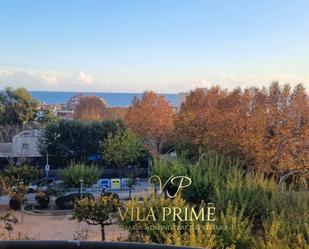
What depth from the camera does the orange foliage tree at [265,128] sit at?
14219mm

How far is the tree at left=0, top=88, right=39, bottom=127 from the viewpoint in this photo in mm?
32125

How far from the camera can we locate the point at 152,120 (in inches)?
925

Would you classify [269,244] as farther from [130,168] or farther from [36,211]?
[130,168]

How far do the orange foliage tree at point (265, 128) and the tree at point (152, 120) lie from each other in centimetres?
663

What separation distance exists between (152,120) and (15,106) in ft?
44.1

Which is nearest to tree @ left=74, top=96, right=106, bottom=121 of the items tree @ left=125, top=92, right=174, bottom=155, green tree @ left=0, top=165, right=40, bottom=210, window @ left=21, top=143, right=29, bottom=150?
window @ left=21, top=143, right=29, bottom=150

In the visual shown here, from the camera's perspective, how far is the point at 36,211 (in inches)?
619

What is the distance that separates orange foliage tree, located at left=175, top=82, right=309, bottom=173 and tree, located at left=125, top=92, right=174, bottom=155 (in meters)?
6.63

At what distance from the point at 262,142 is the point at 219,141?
1.93 meters

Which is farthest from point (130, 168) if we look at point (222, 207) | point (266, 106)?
point (222, 207)

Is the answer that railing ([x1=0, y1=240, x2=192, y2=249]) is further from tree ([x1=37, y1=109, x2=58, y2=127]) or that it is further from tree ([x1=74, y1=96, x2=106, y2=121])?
tree ([x1=74, y1=96, x2=106, y2=121])

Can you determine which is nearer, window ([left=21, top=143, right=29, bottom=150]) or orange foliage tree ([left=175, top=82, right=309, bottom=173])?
orange foliage tree ([left=175, top=82, right=309, bottom=173])

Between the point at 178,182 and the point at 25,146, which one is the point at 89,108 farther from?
the point at 178,182

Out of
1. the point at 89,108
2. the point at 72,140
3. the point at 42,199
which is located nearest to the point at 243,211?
the point at 42,199
